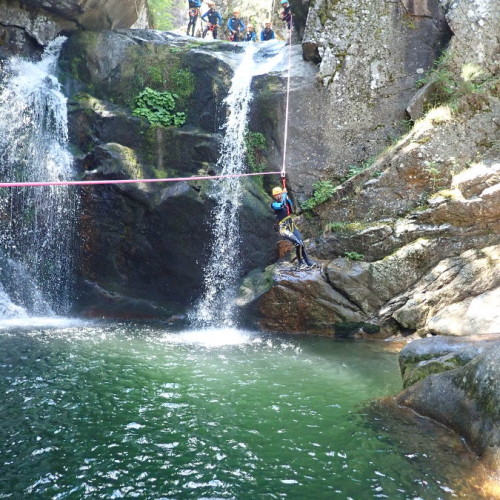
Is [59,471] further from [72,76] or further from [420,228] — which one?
[72,76]

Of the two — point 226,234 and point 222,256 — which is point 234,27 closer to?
point 226,234

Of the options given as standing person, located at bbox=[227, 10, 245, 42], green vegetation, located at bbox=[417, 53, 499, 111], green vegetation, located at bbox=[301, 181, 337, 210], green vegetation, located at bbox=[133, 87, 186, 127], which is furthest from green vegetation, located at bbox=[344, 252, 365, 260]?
standing person, located at bbox=[227, 10, 245, 42]

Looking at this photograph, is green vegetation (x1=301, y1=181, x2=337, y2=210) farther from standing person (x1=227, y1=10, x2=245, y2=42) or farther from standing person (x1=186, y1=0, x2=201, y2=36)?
standing person (x1=186, y1=0, x2=201, y2=36)

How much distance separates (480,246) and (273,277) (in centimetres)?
458

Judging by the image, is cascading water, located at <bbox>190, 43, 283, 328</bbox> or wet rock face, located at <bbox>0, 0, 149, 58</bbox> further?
wet rock face, located at <bbox>0, 0, 149, 58</bbox>

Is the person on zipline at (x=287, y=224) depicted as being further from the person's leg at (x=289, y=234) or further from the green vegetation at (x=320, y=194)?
the green vegetation at (x=320, y=194)

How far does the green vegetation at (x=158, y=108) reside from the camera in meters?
13.4

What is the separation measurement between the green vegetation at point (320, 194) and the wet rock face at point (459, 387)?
5.53 meters

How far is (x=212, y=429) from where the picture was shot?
5.40 meters

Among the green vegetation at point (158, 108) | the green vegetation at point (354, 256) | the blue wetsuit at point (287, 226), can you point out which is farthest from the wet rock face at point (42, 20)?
the green vegetation at point (354, 256)

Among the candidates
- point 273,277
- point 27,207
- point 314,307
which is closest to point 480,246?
point 314,307

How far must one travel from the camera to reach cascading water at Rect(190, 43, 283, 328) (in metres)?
11.9

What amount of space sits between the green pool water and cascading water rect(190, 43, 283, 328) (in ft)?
10.0

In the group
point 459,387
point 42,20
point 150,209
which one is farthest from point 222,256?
point 42,20
